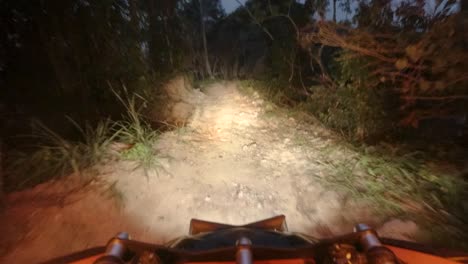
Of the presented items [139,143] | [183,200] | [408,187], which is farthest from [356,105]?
[139,143]

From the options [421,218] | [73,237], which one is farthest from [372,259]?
[73,237]

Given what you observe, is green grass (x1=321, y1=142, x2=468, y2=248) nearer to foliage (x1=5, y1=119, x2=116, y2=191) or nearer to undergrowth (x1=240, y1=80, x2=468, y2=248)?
undergrowth (x1=240, y1=80, x2=468, y2=248)

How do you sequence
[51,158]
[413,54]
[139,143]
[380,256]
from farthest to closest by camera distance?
[139,143] < [51,158] < [413,54] < [380,256]

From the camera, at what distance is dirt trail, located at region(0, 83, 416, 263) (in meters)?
2.40

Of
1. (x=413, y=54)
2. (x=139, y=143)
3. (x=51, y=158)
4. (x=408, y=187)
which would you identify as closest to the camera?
(x=413, y=54)

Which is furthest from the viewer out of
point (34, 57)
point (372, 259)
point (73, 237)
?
point (34, 57)

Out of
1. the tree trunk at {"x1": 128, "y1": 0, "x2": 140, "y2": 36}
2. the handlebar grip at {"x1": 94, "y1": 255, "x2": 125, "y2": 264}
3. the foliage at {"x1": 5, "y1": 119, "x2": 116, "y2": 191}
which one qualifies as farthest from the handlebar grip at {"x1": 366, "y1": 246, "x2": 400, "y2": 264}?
the tree trunk at {"x1": 128, "y1": 0, "x2": 140, "y2": 36}

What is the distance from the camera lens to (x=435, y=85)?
122 inches

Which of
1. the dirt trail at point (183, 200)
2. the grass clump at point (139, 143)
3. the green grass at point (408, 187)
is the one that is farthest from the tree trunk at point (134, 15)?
the green grass at point (408, 187)

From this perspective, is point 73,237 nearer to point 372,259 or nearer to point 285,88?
point 372,259

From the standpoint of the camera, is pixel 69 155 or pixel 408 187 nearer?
pixel 408 187

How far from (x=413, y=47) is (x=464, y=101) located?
1.20 metres

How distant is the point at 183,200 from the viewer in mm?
2988

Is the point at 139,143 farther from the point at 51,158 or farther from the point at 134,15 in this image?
the point at 134,15
